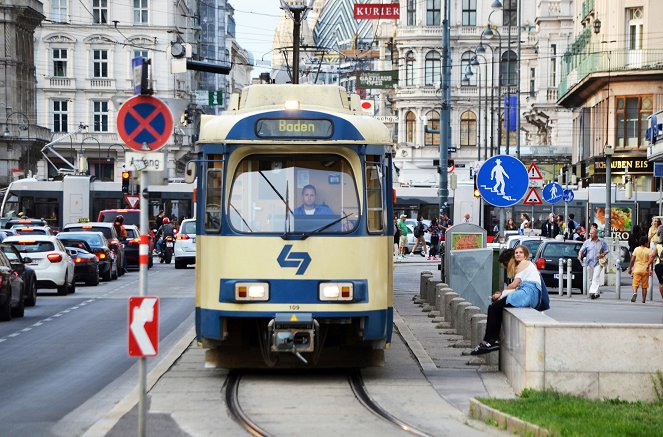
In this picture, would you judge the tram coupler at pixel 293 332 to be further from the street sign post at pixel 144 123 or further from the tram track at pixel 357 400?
the street sign post at pixel 144 123

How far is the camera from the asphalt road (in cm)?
1476

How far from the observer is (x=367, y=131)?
17328 millimetres

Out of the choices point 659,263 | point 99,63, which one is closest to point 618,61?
point 659,263

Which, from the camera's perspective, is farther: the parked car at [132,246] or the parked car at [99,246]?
the parked car at [132,246]

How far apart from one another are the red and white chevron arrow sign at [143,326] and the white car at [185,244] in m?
39.3

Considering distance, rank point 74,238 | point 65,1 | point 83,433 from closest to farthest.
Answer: point 83,433 → point 74,238 → point 65,1

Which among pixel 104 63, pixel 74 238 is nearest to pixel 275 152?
pixel 74 238

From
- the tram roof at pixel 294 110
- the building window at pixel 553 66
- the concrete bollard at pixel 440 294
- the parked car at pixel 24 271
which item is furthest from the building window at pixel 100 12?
the tram roof at pixel 294 110

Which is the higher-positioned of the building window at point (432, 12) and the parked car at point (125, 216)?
the building window at point (432, 12)

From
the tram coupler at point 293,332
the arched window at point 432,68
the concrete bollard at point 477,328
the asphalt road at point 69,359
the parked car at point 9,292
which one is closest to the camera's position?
the asphalt road at point 69,359

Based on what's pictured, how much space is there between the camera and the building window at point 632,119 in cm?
6359

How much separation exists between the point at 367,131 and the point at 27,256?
21.0 meters

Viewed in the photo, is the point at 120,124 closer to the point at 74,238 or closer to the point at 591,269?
the point at 591,269

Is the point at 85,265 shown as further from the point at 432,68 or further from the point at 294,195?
the point at 432,68
